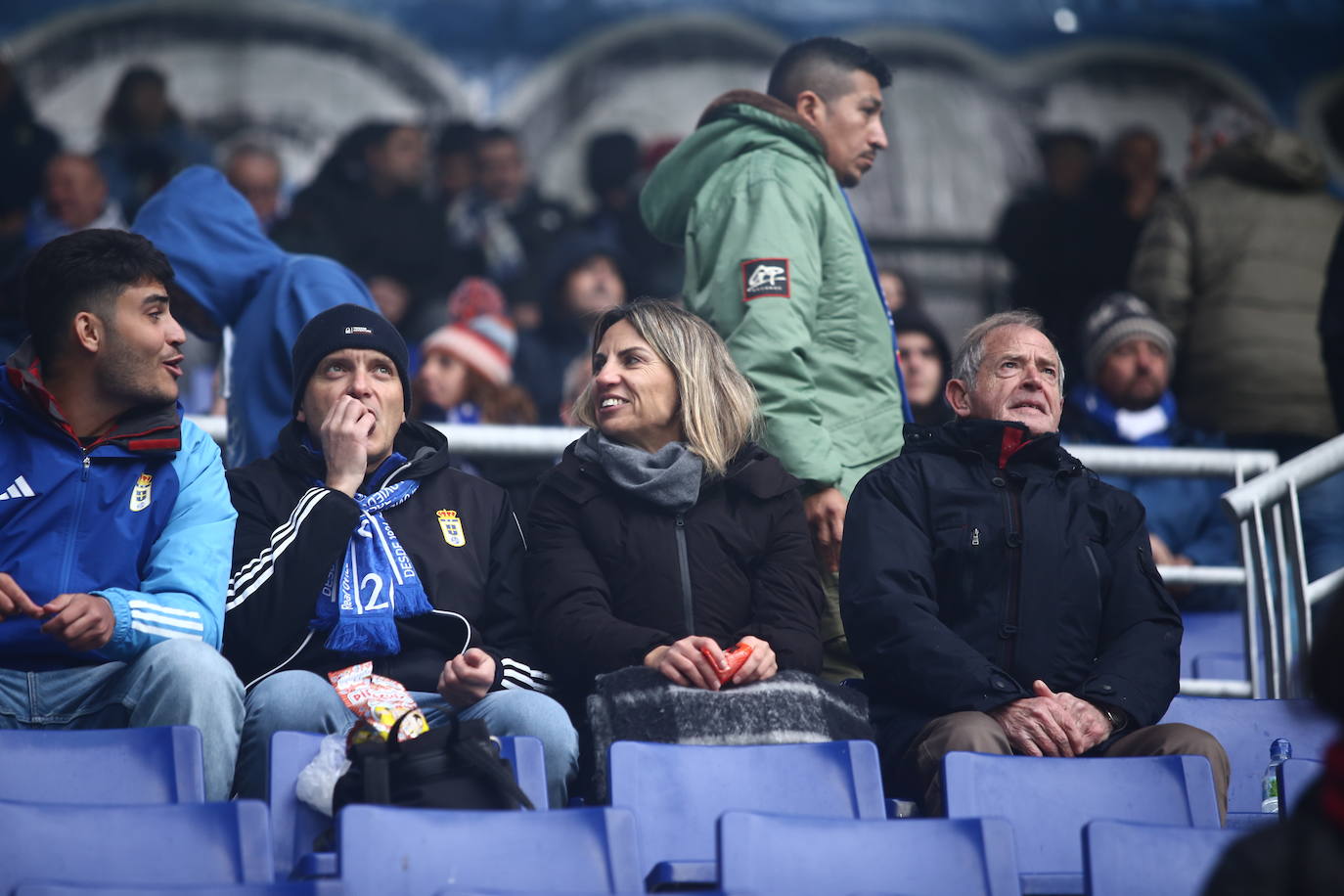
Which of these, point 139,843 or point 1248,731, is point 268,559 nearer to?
point 139,843

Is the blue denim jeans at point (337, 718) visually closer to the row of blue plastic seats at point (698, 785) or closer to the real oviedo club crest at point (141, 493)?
the row of blue plastic seats at point (698, 785)

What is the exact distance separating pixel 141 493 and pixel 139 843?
0.96 m

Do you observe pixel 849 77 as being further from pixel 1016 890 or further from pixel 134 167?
pixel 134 167

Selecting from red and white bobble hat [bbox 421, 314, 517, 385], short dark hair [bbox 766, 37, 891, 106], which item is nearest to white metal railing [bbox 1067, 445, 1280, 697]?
short dark hair [bbox 766, 37, 891, 106]

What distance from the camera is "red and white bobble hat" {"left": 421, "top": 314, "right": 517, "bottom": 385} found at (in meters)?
6.03

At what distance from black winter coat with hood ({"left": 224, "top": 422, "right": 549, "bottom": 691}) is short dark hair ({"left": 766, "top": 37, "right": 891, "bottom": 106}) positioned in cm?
133

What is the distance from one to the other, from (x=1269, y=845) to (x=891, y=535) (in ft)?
5.61

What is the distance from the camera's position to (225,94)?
25.1ft

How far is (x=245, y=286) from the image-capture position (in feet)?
13.2

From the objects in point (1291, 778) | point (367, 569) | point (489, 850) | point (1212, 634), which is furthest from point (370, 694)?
point (1212, 634)

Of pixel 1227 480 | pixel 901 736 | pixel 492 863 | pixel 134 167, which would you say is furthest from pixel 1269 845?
pixel 134 167

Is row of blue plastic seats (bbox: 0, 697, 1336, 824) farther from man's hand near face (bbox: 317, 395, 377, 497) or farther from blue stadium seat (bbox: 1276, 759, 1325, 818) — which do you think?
man's hand near face (bbox: 317, 395, 377, 497)

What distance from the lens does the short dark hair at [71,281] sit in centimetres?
335

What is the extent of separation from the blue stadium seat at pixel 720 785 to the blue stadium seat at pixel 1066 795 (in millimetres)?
171
